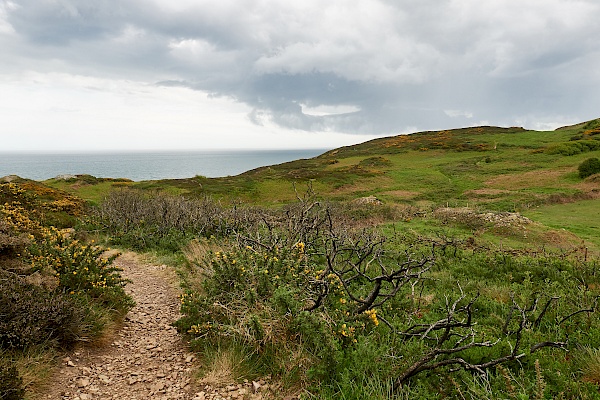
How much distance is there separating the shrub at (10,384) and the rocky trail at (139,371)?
398mm

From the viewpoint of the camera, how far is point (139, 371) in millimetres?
4371

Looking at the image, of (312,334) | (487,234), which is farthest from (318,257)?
(487,234)

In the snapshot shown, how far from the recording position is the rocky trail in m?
3.84

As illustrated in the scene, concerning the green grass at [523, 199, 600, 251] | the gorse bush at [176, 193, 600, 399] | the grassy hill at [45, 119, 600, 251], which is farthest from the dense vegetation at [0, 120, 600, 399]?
the grassy hill at [45, 119, 600, 251]

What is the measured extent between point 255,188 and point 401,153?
111 ft

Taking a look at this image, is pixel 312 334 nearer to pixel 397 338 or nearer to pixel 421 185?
pixel 397 338

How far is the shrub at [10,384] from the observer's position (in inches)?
128

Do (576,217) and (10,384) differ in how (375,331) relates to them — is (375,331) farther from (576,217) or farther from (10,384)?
(576,217)

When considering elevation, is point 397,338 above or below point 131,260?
above

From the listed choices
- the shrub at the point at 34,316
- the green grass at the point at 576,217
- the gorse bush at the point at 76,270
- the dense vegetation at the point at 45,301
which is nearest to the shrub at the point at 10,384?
the dense vegetation at the point at 45,301

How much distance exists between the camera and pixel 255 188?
121 ft

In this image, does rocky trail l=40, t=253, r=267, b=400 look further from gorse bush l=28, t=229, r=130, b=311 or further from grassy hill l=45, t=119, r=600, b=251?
grassy hill l=45, t=119, r=600, b=251

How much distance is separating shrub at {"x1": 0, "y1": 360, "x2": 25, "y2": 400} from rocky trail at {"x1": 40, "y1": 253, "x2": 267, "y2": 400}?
1.31ft

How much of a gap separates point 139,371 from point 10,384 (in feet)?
4.44
